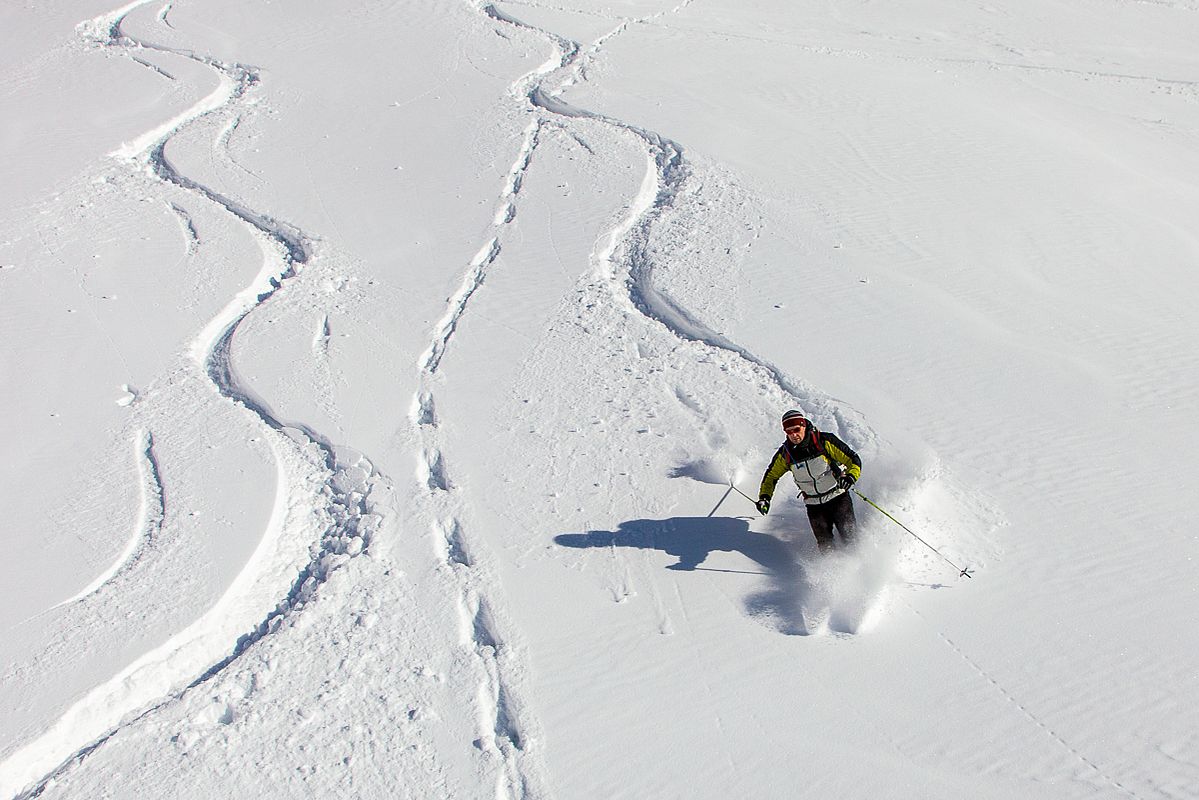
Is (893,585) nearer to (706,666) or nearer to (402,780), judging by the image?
(706,666)

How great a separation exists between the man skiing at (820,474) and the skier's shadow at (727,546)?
0.33 metres

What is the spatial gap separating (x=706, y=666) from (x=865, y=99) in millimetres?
11955

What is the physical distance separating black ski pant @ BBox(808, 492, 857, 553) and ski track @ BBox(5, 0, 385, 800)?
312cm

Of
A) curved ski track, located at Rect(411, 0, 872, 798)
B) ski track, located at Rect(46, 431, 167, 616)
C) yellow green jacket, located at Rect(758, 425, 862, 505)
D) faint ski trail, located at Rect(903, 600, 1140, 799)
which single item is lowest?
ski track, located at Rect(46, 431, 167, 616)

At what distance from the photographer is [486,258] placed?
11430 millimetres

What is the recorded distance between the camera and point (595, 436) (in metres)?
8.07

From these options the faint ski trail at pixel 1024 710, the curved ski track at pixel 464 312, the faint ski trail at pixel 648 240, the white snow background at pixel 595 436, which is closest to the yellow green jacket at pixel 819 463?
the white snow background at pixel 595 436

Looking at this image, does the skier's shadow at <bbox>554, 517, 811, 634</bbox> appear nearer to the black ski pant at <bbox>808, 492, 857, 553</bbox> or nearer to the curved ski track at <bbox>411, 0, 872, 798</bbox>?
the black ski pant at <bbox>808, 492, 857, 553</bbox>

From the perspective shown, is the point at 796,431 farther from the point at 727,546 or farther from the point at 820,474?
the point at 727,546

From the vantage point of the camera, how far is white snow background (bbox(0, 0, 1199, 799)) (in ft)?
17.9

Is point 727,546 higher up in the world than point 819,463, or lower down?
lower down

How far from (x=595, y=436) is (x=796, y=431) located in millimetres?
2373

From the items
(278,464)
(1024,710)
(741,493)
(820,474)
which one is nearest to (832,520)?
(820,474)

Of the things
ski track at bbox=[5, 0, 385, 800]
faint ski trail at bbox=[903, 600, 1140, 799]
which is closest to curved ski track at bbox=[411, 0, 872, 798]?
ski track at bbox=[5, 0, 385, 800]
